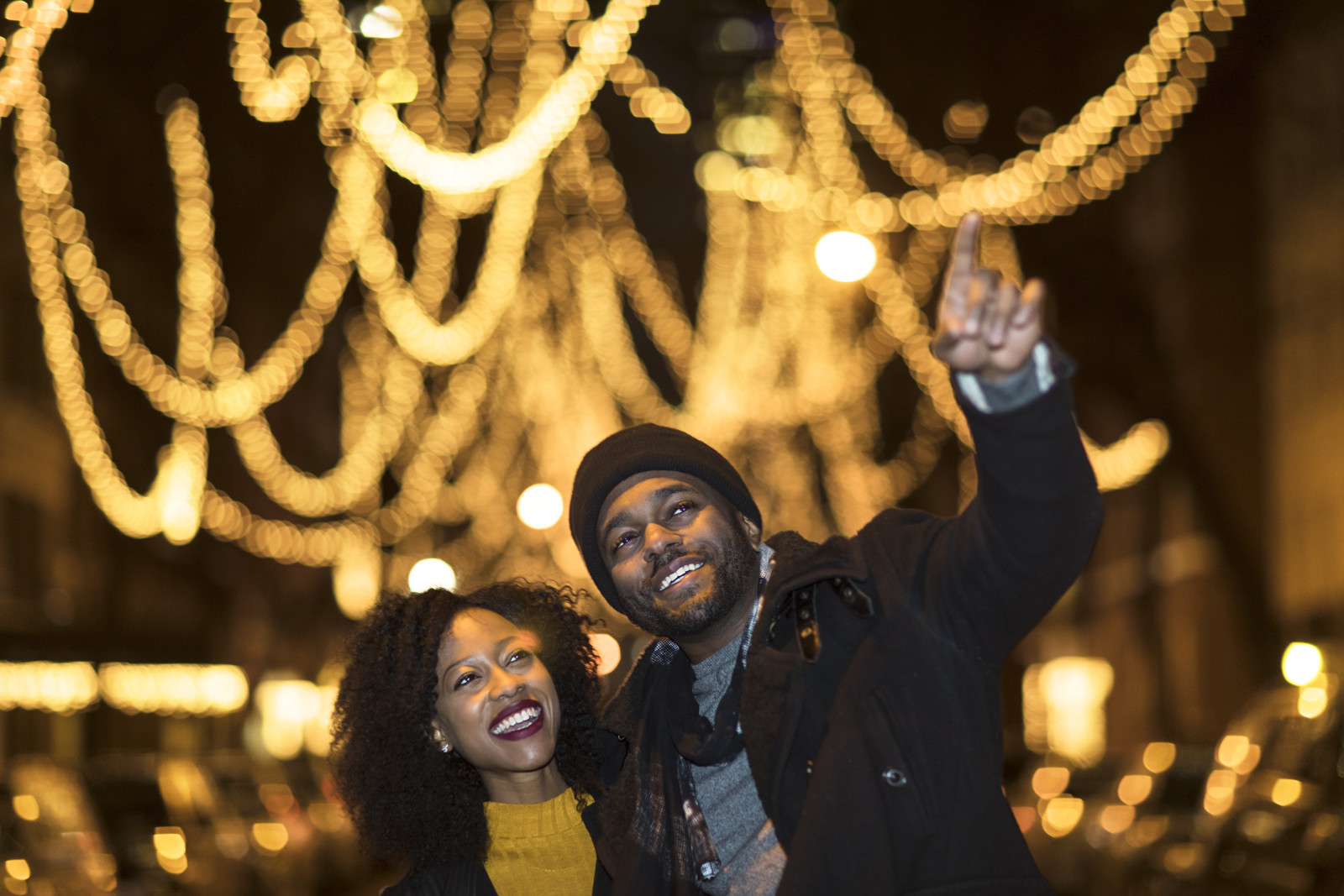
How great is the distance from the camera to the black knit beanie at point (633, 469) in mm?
4152

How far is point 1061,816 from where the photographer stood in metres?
12.7

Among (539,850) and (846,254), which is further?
(846,254)

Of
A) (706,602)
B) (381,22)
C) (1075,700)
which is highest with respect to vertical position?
(381,22)

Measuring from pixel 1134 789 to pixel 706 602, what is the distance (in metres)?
8.96

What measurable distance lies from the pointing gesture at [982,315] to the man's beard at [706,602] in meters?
1.11

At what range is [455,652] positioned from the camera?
4562mm

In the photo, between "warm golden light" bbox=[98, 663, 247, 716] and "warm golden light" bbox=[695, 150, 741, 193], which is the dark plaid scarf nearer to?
"warm golden light" bbox=[695, 150, 741, 193]

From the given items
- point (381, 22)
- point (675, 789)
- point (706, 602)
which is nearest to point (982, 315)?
point (706, 602)

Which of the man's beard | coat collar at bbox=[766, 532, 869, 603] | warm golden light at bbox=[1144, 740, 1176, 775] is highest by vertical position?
coat collar at bbox=[766, 532, 869, 603]

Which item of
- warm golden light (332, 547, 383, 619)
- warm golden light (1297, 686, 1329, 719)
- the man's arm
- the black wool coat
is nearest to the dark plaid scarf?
the black wool coat

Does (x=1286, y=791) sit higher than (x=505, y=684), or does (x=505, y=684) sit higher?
(x=505, y=684)

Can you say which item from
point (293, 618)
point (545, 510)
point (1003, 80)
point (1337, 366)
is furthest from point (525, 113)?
point (293, 618)

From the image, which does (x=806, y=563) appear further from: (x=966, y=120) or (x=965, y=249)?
(x=966, y=120)

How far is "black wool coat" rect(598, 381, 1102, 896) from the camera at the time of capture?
3.13 meters
